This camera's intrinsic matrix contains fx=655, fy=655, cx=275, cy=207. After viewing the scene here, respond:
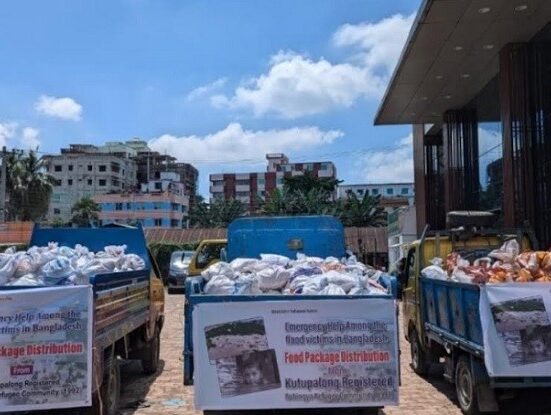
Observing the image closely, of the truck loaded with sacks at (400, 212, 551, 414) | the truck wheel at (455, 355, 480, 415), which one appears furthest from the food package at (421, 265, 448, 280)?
the truck wheel at (455, 355, 480, 415)

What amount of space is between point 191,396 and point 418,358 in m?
3.34

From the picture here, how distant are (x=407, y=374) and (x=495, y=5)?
8620 mm

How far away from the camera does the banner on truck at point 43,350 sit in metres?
5.37

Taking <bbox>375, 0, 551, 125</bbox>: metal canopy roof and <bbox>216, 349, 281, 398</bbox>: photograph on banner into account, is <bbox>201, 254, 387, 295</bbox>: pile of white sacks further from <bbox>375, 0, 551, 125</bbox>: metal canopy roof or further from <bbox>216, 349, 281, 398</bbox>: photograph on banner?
<bbox>375, 0, 551, 125</bbox>: metal canopy roof

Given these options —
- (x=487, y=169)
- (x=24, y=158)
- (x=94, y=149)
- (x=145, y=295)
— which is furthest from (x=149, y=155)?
(x=145, y=295)

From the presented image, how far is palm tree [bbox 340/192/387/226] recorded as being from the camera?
58.4 metres

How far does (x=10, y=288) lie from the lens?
5.68 meters

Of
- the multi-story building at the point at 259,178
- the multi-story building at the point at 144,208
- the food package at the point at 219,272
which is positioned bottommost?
the food package at the point at 219,272

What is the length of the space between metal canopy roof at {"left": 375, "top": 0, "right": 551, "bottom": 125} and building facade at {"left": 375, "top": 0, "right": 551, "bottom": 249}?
0.08 feet

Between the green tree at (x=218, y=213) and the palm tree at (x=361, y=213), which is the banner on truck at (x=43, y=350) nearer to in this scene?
the palm tree at (x=361, y=213)

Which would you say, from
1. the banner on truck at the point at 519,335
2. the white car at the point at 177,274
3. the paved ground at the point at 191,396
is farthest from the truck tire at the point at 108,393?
the white car at the point at 177,274

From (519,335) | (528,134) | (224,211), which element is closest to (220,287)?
(519,335)

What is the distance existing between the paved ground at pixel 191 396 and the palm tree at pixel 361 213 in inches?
1880

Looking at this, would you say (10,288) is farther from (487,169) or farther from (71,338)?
(487,169)
